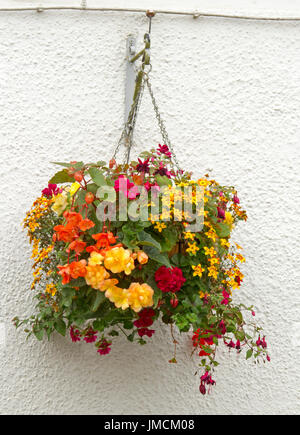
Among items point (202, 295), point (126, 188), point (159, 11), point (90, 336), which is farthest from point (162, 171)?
point (159, 11)

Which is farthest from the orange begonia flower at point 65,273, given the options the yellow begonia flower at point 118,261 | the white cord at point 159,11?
the white cord at point 159,11

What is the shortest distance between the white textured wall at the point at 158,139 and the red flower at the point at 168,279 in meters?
0.60

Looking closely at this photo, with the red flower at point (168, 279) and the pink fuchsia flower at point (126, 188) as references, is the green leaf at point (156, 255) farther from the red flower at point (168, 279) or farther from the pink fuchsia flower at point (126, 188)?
the pink fuchsia flower at point (126, 188)

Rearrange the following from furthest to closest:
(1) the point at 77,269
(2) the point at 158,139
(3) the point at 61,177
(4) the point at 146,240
Result: (2) the point at 158,139 < (3) the point at 61,177 < (4) the point at 146,240 < (1) the point at 77,269

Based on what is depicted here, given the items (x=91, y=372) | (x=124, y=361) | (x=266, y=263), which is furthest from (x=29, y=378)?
(x=266, y=263)

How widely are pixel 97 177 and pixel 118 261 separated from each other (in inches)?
12.0

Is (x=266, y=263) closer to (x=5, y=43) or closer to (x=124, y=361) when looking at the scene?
(x=124, y=361)

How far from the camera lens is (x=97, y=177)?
4.90 ft

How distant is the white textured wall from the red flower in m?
0.60

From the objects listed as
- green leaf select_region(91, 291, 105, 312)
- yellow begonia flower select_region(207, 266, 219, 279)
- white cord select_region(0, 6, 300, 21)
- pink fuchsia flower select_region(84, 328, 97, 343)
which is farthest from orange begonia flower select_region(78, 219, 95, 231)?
white cord select_region(0, 6, 300, 21)

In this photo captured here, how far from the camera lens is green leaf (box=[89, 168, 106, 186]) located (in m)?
1.48

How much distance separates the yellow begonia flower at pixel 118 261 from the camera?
53.1 inches

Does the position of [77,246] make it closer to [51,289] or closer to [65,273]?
[65,273]
